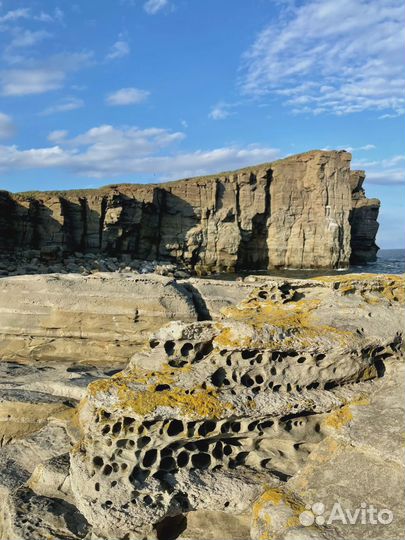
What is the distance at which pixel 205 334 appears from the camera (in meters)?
6.47

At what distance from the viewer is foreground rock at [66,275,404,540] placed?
4.72m

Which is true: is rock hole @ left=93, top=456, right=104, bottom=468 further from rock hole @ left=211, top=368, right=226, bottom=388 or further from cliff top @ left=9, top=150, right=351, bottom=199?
cliff top @ left=9, top=150, right=351, bottom=199

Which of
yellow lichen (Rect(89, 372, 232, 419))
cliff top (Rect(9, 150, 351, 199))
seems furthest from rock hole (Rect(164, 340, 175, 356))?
cliff top (Rect(9, 150, 351, 199))

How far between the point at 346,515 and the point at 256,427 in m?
1.52

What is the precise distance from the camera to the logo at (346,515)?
420 cm

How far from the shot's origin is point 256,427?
18.4 ft

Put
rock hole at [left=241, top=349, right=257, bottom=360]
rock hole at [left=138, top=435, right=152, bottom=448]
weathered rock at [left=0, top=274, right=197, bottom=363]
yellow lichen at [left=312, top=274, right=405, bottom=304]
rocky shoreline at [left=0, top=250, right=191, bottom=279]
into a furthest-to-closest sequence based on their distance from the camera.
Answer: rocky shoreline at [left=0, top=250, right=191, bottom=279]
weathered rock at [left=0, top=274, right=197, bottom=363]
yellow lichen at [left=312, top=274, right=405, bottom=304]
rock hole at [left=241, top=349, right=257, bottom=360]
rock hole at [left=138, top=435, right=152, bottom=448]

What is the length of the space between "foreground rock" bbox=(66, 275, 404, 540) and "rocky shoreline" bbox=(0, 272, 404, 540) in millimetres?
17

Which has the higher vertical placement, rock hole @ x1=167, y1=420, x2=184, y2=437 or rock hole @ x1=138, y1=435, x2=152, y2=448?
rock hole @ x1=167, y1=420, x2=184, y2=437

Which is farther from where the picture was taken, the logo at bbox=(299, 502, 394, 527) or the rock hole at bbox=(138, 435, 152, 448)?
the rock hole at bbox=(138, 435, 152, 448)

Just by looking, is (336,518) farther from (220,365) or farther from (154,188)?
(154,188)

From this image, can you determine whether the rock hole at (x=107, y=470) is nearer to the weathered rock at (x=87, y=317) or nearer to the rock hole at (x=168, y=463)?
the rock hole at (x=168, y=463)

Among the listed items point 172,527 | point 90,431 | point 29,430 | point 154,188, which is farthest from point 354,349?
point 154,188

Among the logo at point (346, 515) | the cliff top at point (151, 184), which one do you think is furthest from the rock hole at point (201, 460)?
the cliff top at point (151, 184)
